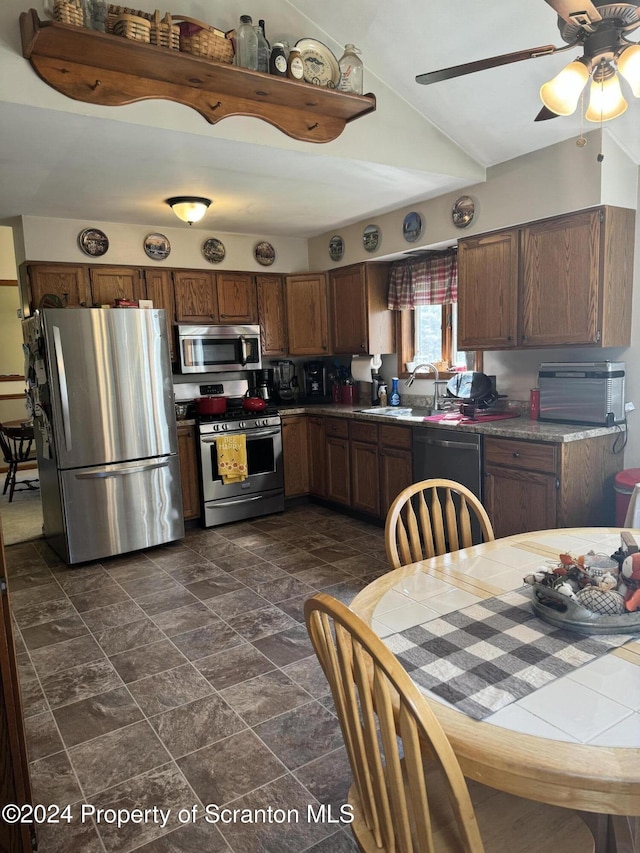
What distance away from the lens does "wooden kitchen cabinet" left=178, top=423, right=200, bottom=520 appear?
4.57m

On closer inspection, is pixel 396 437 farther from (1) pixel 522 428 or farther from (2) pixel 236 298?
(2) pixel 236 298

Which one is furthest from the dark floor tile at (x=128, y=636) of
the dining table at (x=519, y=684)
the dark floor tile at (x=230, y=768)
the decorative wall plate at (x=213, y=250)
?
the decorative wall plate at (x=213, y=250)

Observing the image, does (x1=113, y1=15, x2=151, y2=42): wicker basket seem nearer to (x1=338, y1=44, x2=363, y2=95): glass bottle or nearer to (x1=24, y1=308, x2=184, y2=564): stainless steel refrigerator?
(x1=338, y1=44, x2=363, y2=95): glass bottle

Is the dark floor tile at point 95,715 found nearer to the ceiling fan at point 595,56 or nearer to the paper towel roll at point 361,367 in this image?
the ceiling fan at point 595,56

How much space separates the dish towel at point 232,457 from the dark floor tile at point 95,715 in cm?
228

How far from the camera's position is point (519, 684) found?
1.15 metres

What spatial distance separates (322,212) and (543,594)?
12.4 feet

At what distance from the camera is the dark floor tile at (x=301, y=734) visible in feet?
6.74

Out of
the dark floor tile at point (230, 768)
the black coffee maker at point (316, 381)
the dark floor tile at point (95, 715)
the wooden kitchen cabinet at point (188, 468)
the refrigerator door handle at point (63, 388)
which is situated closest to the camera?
the dark floor tile at point (230, 768)

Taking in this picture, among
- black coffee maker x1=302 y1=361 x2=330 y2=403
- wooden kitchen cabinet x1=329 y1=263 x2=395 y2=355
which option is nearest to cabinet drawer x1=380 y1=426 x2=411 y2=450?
wooden kitchen cabinet x1=329 y1=263 x2=395 y2=355

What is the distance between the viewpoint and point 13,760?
1.48 meters

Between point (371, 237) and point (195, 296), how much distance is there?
1.55 metres

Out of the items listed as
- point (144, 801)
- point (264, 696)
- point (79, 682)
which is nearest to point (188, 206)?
point (79, 682)

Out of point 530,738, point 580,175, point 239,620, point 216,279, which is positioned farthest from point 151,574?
point 580,175
